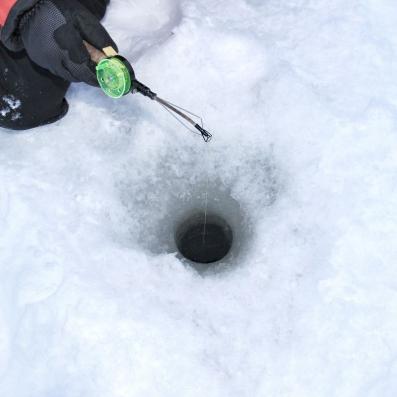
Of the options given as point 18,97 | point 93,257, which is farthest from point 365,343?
point 18,97

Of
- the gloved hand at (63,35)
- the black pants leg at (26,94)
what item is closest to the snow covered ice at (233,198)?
the black pants leg at (26,94)

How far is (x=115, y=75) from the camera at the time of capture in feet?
4.74

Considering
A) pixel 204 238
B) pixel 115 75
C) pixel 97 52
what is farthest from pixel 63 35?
pixel 204 238

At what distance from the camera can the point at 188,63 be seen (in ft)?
6.55

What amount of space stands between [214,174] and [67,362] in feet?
2.74

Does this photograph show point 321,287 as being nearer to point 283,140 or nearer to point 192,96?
point 283,140

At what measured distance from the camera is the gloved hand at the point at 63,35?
150cm

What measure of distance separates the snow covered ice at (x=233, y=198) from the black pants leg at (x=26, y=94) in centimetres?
5

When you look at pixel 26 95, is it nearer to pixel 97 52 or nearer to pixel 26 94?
pixel 26 94

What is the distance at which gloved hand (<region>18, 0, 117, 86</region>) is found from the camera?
58.9 inches

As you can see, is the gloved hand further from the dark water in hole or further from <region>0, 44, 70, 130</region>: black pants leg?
the dark water in hole

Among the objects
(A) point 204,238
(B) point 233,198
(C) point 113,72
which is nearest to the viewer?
(C) point 113,72

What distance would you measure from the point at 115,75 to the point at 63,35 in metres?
0.22

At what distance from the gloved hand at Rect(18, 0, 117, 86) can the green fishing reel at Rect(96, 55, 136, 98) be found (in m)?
0.07
